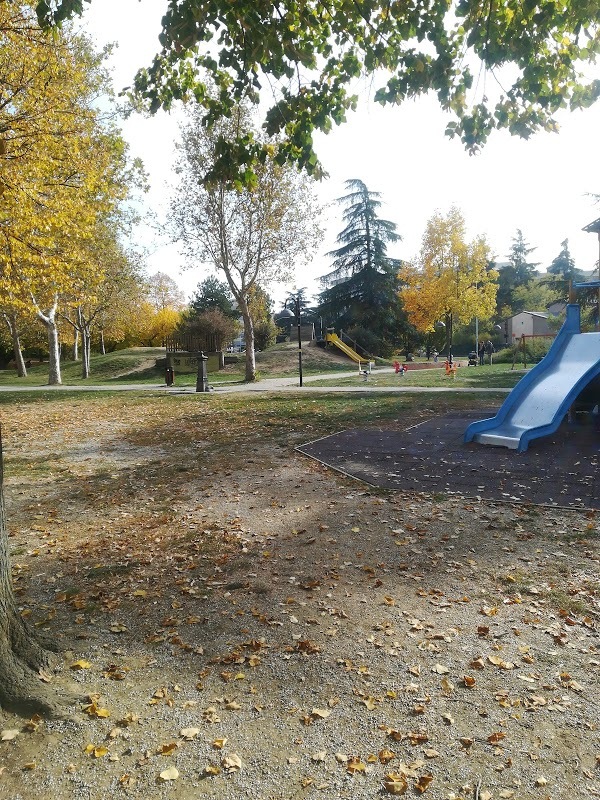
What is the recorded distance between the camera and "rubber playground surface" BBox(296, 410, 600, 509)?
7.00 metres

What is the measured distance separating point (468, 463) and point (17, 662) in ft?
21.8

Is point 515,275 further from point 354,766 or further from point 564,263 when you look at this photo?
point 354,766

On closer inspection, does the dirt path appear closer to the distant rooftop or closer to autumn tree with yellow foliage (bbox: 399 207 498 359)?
the distant rooftop

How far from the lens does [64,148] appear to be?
53.8 feet

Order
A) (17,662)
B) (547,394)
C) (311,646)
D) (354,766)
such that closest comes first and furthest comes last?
(354,766) < (17,662) < (311,646) < (547,394)

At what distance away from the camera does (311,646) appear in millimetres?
3604

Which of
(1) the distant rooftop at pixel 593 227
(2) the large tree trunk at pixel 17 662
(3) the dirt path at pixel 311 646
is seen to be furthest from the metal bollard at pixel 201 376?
(2) the large tree trunk at pixel 17 662

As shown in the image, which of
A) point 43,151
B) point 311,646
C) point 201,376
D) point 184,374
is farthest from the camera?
point 184,374

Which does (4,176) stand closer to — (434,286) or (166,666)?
(166,666)

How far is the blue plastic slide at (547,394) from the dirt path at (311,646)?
3.53 meters

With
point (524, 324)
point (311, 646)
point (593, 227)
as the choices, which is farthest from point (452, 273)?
point (311, 646)

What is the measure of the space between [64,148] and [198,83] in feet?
40.7

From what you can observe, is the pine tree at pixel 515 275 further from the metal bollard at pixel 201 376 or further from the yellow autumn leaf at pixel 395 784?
the yellow autumn leaf at pixel 395 784

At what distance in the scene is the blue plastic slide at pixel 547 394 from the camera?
31.8ft
